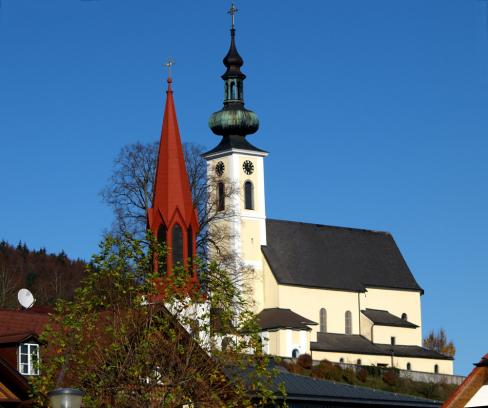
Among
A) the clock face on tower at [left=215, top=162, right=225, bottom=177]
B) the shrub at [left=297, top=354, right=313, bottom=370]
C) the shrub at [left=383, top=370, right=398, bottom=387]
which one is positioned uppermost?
the clock face on tower at [left=215, top=162, right=225, bottom=177]

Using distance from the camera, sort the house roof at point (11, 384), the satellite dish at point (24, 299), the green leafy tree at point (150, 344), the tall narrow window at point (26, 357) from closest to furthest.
Answer: 1. the green leafy tree at point (150, 344)
2. the house roof at point (11, 384)
3. the tall narrow window at point (26, 357)
4. the satellite dish at point (24, 299)

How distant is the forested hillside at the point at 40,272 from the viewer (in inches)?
4326

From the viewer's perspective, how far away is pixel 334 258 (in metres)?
104

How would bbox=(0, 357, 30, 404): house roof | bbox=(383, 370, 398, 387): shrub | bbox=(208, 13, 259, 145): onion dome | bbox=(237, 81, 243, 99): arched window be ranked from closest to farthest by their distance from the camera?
bbox=(0, 357, 30, 404): house roof → bbox=(383, 370, 398, 387): shrub → bbox=(208, 13, 259, 145): onion dome → bbox=(237, 81, 243, 99): arched window

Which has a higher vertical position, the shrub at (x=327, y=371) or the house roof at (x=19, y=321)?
the house roof at (x=19, y=321)

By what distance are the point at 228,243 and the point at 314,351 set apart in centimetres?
1036

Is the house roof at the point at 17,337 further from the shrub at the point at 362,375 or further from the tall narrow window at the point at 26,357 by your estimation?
the shrub at the point at 362,375

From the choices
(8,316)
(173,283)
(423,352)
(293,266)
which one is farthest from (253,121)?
(173,283)

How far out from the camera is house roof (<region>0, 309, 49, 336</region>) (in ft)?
148

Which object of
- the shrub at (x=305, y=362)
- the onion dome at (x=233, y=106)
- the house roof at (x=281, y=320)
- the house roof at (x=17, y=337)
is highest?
the onion dome at (x=233, y=106)

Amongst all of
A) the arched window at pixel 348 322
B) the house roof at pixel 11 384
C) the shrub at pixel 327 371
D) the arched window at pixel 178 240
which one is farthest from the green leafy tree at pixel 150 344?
the arched window at pixel 348 322

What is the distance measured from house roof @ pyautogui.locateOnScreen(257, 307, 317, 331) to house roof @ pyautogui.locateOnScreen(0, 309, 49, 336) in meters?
47.3

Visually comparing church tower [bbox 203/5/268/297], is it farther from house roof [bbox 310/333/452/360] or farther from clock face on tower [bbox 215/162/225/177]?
house roof [bbox 310/333/452/360]

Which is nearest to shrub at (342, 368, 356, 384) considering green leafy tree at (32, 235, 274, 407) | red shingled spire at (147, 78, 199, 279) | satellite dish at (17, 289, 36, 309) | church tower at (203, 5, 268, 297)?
church tower at (203, 5, 268, 297)
